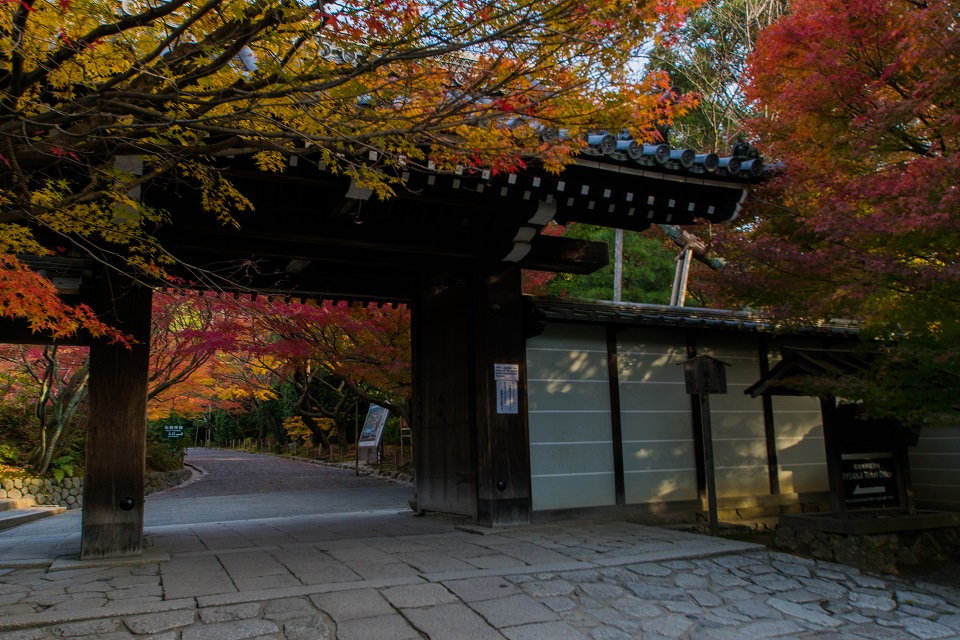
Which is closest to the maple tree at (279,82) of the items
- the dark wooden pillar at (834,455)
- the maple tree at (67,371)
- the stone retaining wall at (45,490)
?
the dark wooden pillar at (834,455)

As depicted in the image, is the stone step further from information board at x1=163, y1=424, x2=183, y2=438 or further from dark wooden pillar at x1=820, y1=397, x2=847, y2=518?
dark wooden pillar at x1=820, y1=397, x2=847, y2=518

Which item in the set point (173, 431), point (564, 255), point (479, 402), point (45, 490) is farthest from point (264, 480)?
point (564, 255)

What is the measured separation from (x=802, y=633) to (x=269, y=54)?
16.7 feet

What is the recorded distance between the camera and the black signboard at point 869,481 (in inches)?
278

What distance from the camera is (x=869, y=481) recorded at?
7.23m

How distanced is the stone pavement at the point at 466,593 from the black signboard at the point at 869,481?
135 cm

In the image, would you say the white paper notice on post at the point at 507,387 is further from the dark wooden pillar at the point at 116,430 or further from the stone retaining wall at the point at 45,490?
the stone retaining wall at the point at 45,490

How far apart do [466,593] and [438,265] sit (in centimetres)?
436

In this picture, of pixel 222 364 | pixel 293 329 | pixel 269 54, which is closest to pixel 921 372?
pixel 269 54

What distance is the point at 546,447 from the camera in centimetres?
796

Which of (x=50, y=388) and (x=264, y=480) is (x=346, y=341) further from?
(x=264, y=480)

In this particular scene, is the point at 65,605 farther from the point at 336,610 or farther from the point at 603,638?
the point at 603,638

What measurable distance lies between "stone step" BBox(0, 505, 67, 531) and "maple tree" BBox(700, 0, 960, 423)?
1100 cm

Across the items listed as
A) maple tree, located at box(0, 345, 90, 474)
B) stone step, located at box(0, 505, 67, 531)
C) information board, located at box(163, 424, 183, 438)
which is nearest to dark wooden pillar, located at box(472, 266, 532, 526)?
stone step, located at box(0, 505, 67, 531)
